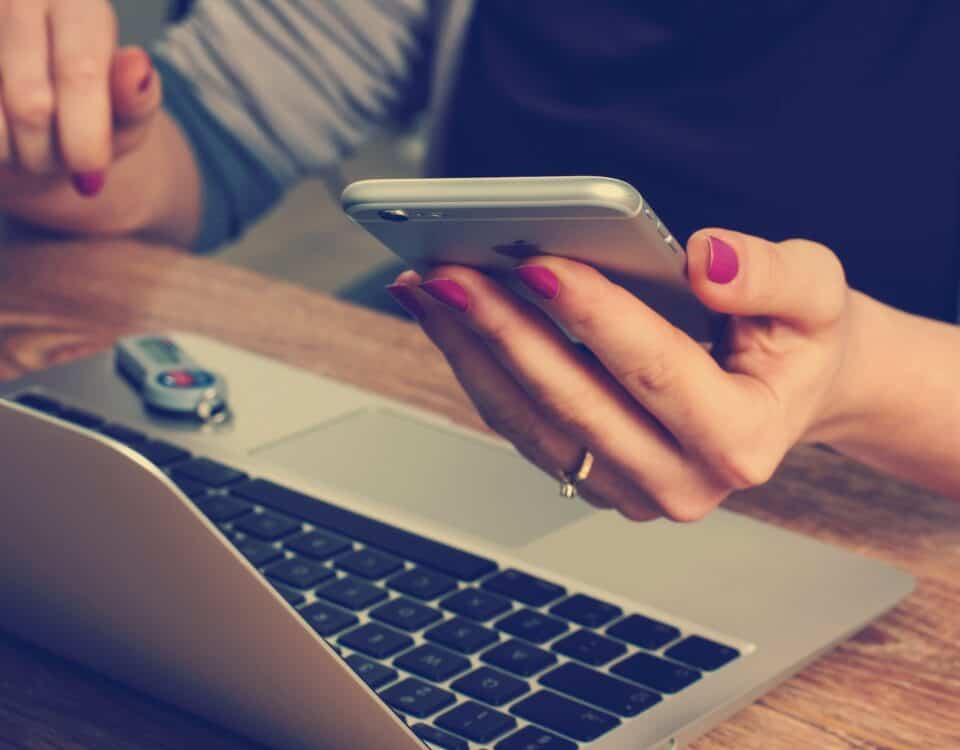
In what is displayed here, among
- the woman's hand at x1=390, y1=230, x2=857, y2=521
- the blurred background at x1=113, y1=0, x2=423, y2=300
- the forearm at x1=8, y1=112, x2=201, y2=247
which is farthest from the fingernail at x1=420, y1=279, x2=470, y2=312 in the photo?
the blurred background at x1=113, y1=0, x2=423, y2=300

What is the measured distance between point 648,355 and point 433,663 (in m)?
0.12

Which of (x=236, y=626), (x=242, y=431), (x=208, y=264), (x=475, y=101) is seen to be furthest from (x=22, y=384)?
(x=475, y=101)

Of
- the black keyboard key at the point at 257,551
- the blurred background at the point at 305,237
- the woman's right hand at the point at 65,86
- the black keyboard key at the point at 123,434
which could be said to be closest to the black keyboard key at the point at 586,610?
the black keyboard key at the point at 257,551

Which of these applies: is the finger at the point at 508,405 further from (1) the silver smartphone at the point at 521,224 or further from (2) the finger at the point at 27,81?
(2) the finger at the point at 27,81

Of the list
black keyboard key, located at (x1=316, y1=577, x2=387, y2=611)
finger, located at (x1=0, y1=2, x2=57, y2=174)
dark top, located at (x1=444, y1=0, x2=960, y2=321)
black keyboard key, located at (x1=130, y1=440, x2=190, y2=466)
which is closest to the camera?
black keyboard key, located at (x1=316, y1=577, x2=387, y2=611)

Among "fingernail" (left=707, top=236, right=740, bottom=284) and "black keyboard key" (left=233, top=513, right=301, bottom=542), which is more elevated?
"fingernail" (left=707, top=236, right=740, bottom=284)

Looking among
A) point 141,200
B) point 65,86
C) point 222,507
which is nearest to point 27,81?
point 65,86

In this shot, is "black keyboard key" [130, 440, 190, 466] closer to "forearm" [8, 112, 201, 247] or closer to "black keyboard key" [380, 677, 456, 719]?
"black keyboard key" [380, 677, 456, 719]

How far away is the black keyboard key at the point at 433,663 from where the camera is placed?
43 centimetres

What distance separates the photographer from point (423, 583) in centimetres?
49

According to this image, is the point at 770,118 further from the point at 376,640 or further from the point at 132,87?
the point at 376,640

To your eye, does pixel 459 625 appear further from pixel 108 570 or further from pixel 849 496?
pixel 849 496

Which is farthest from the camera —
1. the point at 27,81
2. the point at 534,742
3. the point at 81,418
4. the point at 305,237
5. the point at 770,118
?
the point at 305,237

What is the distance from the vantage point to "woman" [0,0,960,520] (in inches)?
18.1
